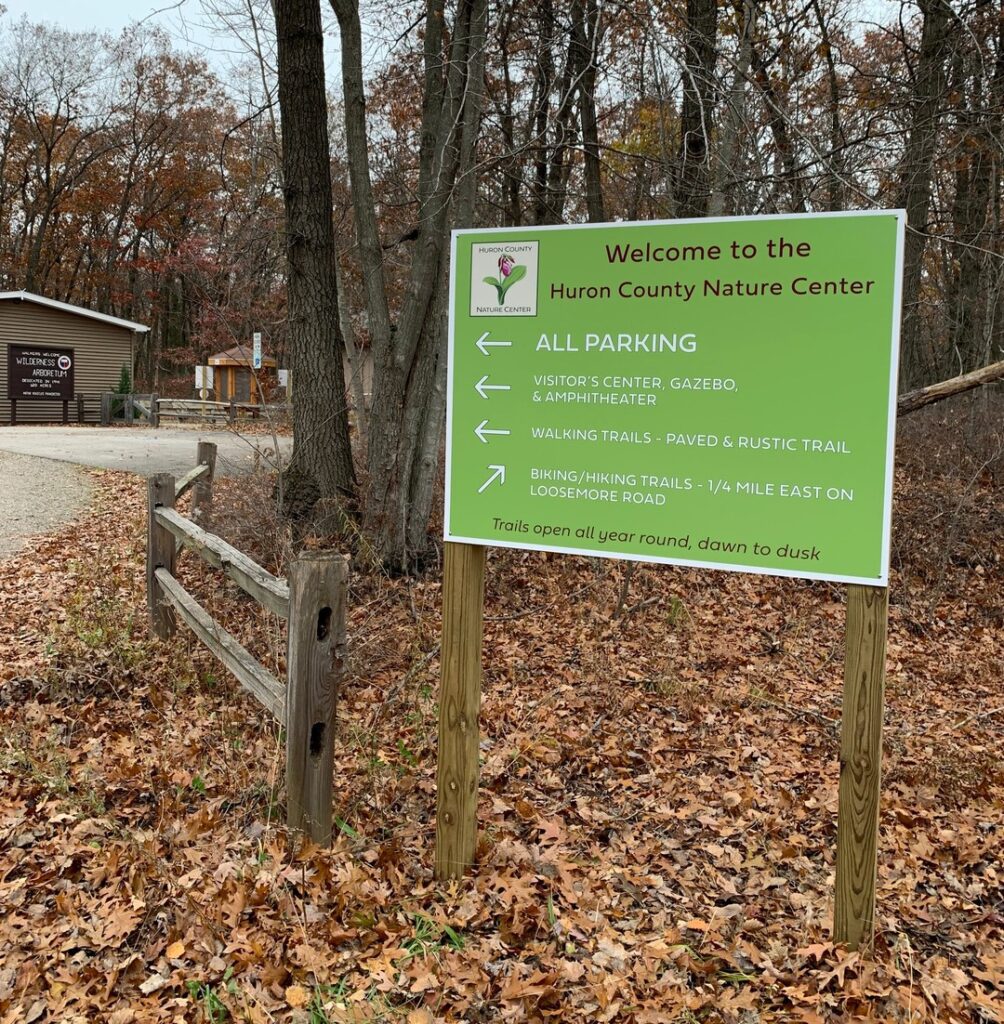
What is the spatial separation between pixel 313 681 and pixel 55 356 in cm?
2697

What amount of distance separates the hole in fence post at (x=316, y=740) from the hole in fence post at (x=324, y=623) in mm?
395

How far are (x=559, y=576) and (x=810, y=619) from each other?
2.41 meters

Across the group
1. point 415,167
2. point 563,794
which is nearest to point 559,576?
point 563,794

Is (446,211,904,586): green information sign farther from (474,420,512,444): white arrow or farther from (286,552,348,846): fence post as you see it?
(286,552,348,846): fence post

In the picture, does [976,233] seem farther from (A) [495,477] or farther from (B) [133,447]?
(B) [133,447]

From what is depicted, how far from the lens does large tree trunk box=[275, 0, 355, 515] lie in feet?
27.2

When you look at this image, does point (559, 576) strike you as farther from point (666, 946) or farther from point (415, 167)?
point (415, 167)

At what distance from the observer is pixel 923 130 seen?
848 centimetres

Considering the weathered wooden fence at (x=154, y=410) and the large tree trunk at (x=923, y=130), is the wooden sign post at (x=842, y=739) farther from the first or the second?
the weathered wooden fence at (x=154, y=410)

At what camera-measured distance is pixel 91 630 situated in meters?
Answer: 6.57

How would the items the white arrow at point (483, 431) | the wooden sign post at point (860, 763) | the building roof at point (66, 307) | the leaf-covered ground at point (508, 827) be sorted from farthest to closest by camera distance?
1. the building roof at point (66, 307)
2. the white arrow at point (483, 431)
3. the leaf-covered ground at point (508, 827)
4. the wooden sign post at point (860, 763)

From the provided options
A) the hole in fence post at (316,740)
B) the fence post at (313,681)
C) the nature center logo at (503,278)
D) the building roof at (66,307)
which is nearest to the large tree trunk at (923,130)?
the nature center logo at (503,278)

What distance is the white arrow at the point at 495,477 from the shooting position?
329 cm

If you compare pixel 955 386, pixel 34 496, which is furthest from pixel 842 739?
pixel 34 496
